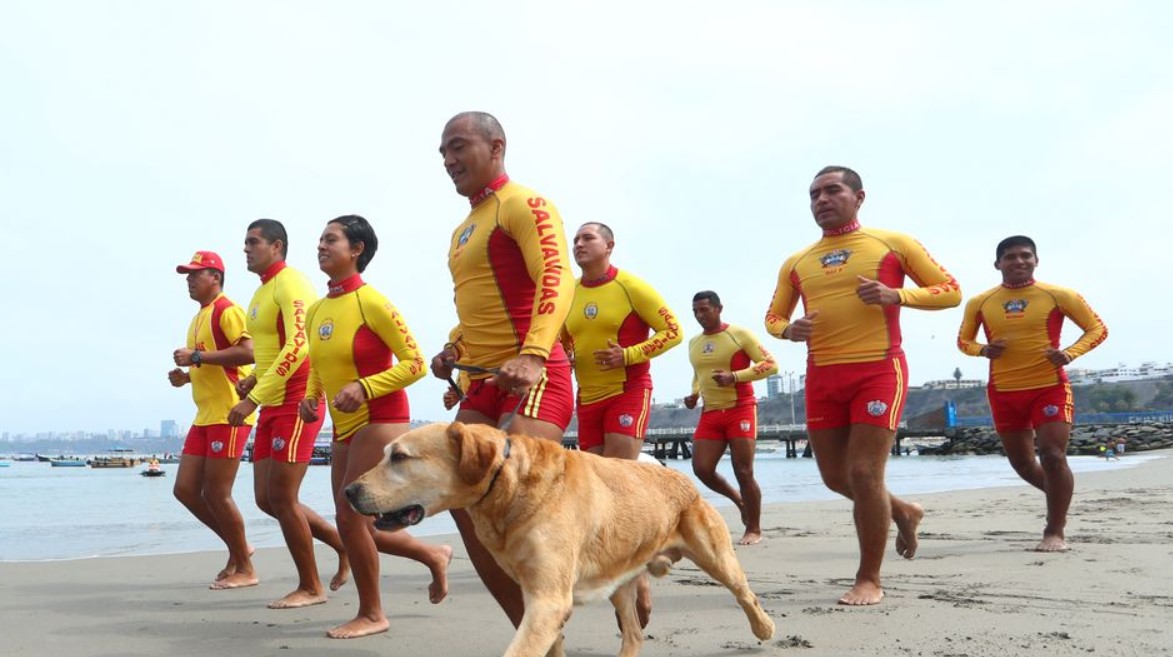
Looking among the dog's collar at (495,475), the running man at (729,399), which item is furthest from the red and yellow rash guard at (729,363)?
the dog's collar at (495,475)

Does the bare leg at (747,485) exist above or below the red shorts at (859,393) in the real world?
below

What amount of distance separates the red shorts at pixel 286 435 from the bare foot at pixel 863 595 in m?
3.31

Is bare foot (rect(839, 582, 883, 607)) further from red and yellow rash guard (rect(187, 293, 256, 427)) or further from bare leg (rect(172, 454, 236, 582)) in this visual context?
red and yellow rash guard (rect(187, 293, 256, 427))

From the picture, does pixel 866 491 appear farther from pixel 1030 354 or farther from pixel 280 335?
pixel 280 335

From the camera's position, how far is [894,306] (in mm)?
5547

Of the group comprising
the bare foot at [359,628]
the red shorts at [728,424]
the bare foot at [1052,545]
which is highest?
the red shorts at [728,424]

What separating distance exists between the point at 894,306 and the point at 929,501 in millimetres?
9333

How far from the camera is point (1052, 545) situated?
741 cm

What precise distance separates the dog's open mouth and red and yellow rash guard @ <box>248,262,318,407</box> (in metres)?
3.03

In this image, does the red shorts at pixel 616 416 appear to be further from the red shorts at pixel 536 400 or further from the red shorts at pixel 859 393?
the red shorts at pixel 536 400

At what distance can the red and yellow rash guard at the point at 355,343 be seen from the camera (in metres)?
5.15

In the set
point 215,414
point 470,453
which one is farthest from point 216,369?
point 470,453

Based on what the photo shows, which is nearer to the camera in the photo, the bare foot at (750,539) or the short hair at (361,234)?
the short hair at (361,234)

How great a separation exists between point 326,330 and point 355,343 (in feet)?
0.71
